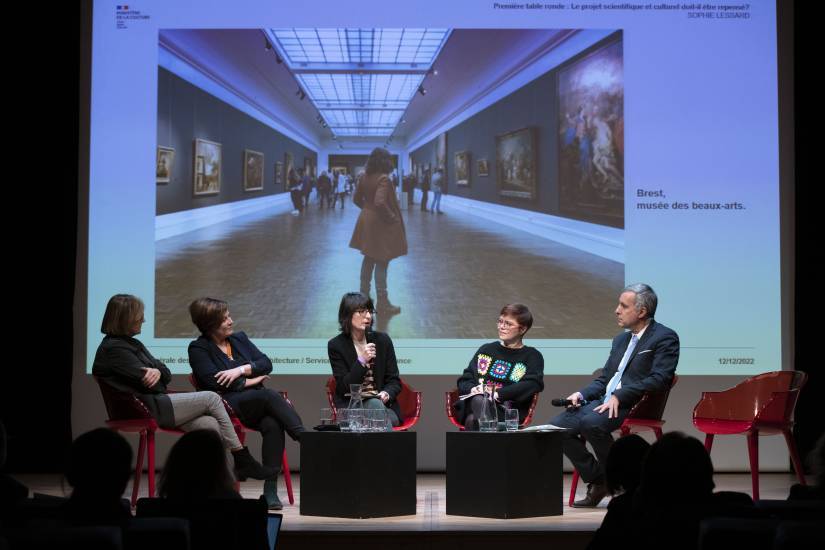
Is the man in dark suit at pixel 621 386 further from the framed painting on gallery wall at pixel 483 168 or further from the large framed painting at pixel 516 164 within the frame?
the framed painting on gallery wall at pixel 483 168

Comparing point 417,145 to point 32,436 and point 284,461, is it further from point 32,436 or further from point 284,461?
point 32,436

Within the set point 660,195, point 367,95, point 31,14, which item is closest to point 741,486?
point 660,195

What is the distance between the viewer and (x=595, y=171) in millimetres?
6551

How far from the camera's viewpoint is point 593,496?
522cm

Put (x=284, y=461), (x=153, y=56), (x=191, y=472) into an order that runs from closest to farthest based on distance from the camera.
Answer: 1. (x=191, y=472)
2. (x=284, y=461)
3. (x=153, y=56)

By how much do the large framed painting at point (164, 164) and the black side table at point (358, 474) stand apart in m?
2.42

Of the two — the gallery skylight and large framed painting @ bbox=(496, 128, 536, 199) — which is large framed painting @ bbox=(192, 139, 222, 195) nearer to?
the gallery skylight

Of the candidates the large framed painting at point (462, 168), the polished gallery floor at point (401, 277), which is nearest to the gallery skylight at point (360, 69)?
the large framed painting at point (462, 168)

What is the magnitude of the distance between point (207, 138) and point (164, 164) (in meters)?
0.34

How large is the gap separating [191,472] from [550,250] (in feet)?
14.6

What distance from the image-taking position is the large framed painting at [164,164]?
6.52 meters

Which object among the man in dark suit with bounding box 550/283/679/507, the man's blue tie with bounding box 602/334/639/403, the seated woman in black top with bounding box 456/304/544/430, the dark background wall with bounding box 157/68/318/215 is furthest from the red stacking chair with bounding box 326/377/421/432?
the dark background wall with bounding box 157/68/318/215

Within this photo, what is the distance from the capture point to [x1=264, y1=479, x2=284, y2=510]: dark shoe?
5.02m

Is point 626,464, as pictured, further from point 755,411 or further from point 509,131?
point 509,131
